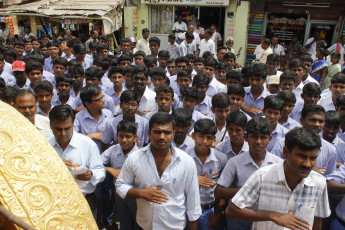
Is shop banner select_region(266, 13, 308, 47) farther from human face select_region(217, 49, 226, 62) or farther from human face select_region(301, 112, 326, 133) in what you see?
human face select_region(301, 112, 326, 133)

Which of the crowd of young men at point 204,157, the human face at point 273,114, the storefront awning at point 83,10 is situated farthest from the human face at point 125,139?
the storefront awning at point 83,10

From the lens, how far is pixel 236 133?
10.4 ft

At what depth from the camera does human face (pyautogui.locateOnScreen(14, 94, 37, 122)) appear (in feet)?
10.8

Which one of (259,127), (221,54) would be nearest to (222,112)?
(259,127)

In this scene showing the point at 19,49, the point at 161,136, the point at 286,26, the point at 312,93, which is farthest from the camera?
the point at 286,26

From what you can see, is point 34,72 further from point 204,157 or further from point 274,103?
Result: point 274,103

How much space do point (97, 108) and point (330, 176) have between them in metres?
2.79

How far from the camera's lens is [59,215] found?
1406mm

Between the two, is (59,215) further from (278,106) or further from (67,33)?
(67,33)

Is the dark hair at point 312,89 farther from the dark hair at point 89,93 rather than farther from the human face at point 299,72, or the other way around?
the dark hair at point 89,93

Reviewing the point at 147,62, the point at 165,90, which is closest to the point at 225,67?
the point at 147,62

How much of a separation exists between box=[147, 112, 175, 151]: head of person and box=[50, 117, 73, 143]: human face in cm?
87

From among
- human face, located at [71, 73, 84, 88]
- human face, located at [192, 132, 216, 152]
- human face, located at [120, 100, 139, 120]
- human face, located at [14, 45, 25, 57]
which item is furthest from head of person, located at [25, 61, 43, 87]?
human face, located at [14, 45, 25, 57]

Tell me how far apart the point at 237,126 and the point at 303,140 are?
1186 mm
